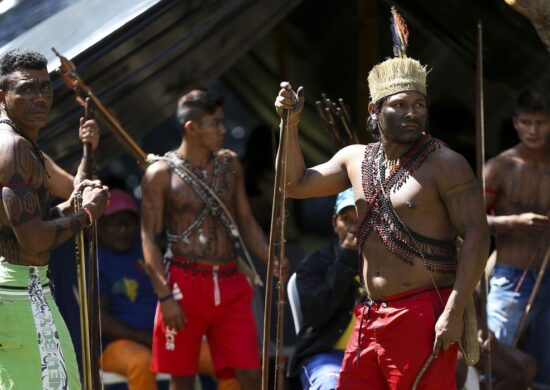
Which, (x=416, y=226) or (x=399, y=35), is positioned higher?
(x=399, y=35)

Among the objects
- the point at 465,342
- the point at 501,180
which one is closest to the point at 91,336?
the point at 465,342

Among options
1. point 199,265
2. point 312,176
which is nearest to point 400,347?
point 312,176

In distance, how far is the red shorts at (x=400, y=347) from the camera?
4730 millimetres

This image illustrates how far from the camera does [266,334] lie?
4797 millimetres

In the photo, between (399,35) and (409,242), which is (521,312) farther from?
(399,35)

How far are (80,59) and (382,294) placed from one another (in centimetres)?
191

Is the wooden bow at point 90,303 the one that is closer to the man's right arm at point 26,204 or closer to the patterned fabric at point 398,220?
the man's right arm at point 26,204

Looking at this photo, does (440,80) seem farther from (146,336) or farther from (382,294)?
(382,294)

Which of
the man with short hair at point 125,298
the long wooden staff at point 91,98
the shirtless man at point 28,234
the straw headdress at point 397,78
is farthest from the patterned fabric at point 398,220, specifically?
the man with short hair at point 125,298

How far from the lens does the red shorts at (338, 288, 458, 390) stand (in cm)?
473

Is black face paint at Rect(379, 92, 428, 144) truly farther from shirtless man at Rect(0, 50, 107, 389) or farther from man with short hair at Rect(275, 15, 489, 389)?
shirtless man at Rect(0, 50, 107, 389)

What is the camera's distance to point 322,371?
585cm

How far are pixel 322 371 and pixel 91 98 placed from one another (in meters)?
1.76

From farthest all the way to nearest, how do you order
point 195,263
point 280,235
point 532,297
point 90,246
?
point 195,263
point 532,297
point 90,246
point 280,235
